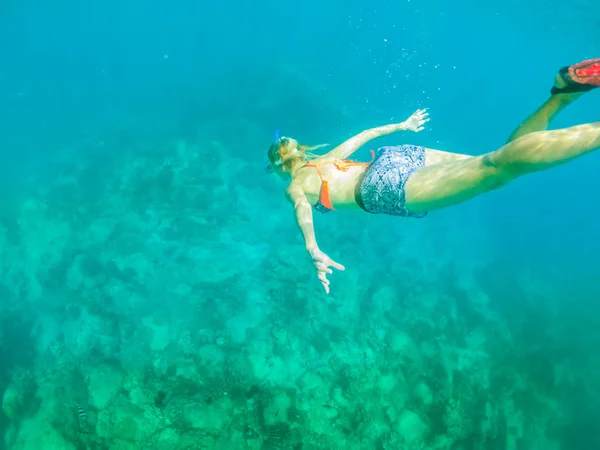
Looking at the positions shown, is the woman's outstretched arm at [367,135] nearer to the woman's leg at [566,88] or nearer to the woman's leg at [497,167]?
the woman's leg at [497,167]

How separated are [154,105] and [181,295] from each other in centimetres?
1297

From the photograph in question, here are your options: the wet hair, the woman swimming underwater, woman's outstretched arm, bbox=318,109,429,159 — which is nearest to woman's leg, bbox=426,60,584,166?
the woman swimming underwater

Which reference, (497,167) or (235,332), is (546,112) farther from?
(235,332)

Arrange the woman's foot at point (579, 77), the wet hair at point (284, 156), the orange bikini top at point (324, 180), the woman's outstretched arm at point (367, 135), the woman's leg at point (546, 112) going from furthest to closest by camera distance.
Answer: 1. the woman's outstretched arm at point (367, 135)
2. the wet hair at point (284, 156)
3. the orange bikini top at point (324, 180)
4. the woman's leg at point (546, 112)
5. the woman's foot at point (579, 77)

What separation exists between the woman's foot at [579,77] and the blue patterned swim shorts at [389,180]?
1.53m

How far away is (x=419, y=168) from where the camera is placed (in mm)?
4207

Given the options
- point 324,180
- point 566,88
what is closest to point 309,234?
point 324,180

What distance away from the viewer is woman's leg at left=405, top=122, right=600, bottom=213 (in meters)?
2.82

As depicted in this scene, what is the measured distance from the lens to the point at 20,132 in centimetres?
1844

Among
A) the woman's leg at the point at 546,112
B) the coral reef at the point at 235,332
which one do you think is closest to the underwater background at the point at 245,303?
the coral reef at the point at 235,332

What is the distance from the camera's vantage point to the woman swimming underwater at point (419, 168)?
9.49ft

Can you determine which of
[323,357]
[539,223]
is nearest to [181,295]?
[323,357]

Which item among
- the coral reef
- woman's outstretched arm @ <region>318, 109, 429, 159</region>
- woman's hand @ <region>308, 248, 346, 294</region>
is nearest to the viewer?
woman's hand @ <region>308, 248, 346, 294</region>

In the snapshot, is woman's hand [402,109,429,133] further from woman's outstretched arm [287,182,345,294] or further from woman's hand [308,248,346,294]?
woman's hand [308,248,346,294]
